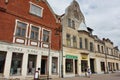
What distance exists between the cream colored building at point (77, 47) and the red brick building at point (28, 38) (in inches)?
87.4

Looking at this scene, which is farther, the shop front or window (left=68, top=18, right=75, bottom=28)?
window (left=68, top=18, right=75, bottom=28)

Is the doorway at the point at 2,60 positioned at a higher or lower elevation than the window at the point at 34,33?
lower

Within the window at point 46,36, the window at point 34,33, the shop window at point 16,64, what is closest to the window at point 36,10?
the window at point 34,33

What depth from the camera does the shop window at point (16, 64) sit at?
17.1m

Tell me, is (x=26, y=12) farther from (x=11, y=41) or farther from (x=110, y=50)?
(x=110, y=50)

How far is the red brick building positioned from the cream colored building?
2.22 m

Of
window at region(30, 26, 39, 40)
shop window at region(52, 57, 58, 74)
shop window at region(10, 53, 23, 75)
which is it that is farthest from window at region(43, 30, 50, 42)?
shop window at region(10, 53, 23, 75)

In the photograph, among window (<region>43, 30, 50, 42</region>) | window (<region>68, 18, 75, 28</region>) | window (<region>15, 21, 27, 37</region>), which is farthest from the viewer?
window (<region>68, 18, 75, 28</region>)

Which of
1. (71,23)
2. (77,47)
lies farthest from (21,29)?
(77,47)

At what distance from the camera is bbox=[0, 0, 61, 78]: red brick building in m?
16.5

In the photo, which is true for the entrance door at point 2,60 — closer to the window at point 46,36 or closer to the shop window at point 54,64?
the window at point 46,36

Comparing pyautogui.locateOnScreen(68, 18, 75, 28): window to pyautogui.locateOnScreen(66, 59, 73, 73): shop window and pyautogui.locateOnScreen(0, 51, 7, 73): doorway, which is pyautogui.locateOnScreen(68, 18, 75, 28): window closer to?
pyautogui.locateOnScreen(66, 59, 73, 73): shop window

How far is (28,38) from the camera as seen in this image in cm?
1891

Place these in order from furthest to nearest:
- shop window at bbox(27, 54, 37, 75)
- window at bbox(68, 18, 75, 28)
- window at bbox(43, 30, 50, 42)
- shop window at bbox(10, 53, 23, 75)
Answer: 1. window at bbox(68, 18, 75, 28)
2. window at bbox(43, 30, 50, 42)
3. shop window at bbox(27, 54, 37, 75)
4. shop window at bbox(10, 53, 23, 75)
